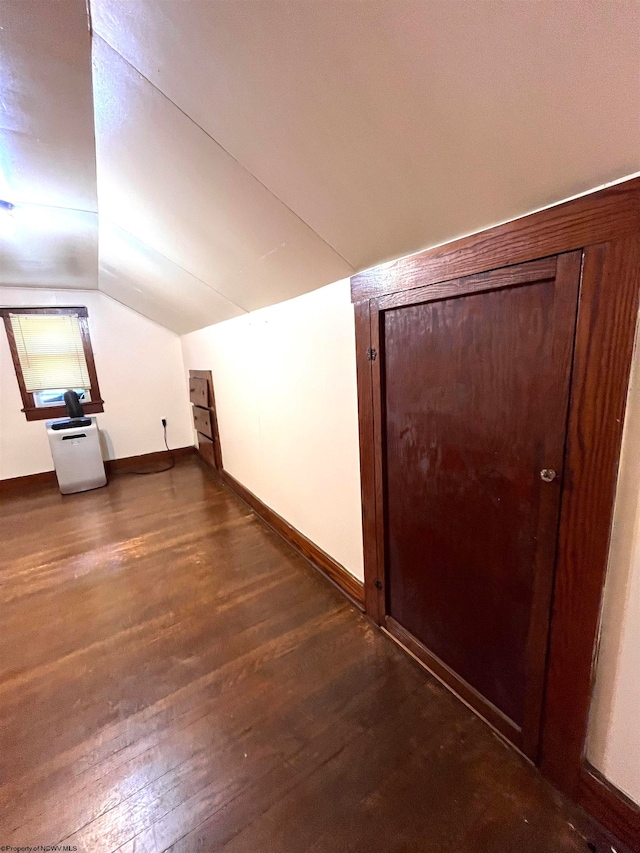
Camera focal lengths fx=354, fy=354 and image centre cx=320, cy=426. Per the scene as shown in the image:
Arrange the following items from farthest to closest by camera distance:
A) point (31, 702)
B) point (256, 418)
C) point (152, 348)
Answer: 1. point (152, 348)
2. point (256, 418)
3. point (31, 702)

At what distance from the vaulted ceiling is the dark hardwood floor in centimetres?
167

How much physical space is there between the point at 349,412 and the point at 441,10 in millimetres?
1251

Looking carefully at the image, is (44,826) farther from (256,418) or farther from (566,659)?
(256,418)

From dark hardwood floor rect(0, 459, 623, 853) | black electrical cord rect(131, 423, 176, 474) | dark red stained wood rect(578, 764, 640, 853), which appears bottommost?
dark hardwood floor rect(0, 459, 623, 853)

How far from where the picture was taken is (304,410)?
204 centimetres

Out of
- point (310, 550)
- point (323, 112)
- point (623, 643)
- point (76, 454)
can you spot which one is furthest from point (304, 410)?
point (76, 454)

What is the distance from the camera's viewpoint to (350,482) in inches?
69.5

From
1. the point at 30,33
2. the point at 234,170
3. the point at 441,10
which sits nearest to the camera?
the point at 441,10

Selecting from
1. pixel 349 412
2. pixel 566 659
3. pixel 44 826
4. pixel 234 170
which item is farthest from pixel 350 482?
pixel 44 826

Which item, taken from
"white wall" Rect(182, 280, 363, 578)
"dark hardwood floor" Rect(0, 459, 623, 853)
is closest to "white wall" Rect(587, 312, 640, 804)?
"dark hardwood floor" Rect(0, 459, 623, 853)

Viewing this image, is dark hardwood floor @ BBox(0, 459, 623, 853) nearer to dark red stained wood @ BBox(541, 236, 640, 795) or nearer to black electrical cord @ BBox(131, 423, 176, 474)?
dark red stained wood @ BBox(541, 236, 640, 795)

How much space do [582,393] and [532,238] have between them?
1.34ft

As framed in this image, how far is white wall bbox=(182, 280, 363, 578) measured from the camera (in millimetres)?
1695

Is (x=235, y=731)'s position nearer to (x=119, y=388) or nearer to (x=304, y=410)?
(x=304, y=410)
